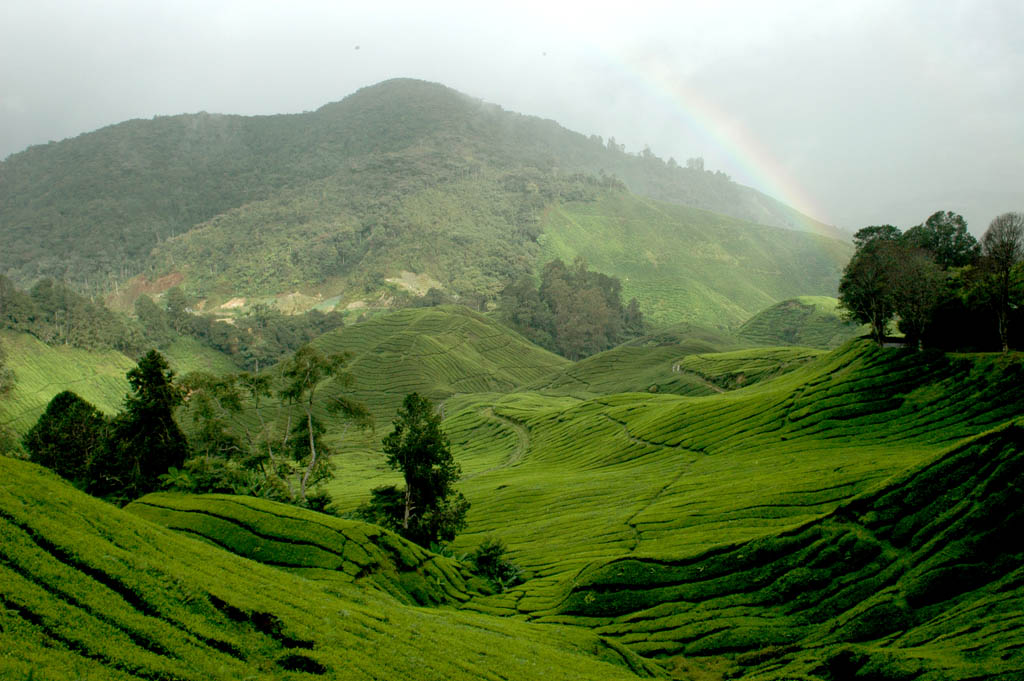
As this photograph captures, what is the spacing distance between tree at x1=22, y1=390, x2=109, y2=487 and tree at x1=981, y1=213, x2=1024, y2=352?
3037 inches

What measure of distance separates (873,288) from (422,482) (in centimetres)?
4469

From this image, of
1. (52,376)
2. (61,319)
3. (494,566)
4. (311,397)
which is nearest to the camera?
(494,566)

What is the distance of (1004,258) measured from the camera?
45438mm

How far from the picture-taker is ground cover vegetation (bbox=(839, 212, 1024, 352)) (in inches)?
1823

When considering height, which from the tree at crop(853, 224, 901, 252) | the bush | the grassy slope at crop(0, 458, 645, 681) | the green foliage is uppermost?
the tree at crop(853, 224, 901, 252)

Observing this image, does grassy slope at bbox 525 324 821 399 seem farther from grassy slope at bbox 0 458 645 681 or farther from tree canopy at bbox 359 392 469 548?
grassy slope at bbox 0 458 645 681

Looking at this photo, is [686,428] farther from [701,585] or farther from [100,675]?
[100,675]

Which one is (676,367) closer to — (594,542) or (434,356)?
(434,356)

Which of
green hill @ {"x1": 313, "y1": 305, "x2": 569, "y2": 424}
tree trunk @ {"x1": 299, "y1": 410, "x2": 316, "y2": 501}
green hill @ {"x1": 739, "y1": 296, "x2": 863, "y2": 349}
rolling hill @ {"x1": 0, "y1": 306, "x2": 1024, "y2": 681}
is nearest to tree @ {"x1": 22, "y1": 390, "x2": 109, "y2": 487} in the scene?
tree trunk @ {"x1": 299, "y1": 410, "x2": 316, "y2": 501}

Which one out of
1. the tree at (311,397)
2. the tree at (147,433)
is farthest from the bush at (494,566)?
the tree at (147,433)

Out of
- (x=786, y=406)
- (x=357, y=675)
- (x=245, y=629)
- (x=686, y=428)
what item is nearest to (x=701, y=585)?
(x=357, y=675)

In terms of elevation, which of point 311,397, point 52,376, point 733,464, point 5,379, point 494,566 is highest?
point 311,397

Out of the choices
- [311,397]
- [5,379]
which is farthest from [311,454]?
[5,379]

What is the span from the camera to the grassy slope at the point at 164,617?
35.2ft
